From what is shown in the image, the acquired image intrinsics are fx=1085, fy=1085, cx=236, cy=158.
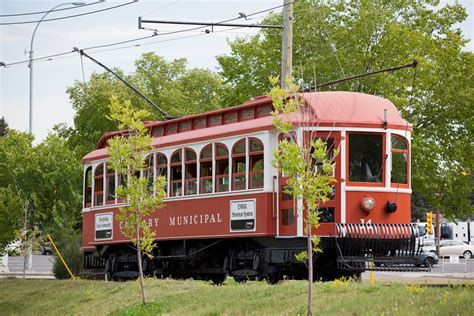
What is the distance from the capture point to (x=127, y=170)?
2112 centimetres

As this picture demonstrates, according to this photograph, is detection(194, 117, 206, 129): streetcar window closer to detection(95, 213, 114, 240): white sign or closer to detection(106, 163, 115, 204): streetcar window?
detection(106, 163, 115, 204): streetcar window

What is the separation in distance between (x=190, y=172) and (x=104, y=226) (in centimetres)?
481

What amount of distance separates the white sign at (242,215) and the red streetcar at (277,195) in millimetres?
21

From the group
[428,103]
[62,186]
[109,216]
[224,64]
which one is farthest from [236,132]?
[62,186]

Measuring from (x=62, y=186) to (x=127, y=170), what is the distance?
2203 cm

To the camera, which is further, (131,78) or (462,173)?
(131,78)

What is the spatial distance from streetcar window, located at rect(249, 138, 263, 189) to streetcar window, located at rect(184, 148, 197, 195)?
2.37 meters

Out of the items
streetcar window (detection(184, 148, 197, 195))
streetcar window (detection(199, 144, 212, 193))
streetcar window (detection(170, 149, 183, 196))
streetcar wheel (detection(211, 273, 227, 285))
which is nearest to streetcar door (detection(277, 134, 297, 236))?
streetcar window (detection(199, 144, 212, 193))

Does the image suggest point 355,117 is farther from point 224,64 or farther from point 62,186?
point 62,186

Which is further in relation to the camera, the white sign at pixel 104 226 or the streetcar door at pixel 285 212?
the white sign at pixel 104 226

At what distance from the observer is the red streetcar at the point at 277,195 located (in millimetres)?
21500

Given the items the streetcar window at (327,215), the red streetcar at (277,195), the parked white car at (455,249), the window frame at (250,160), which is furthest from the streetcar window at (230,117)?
the parked white car at (455,249)

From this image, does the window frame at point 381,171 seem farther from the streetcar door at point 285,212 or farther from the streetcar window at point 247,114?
the streetcar window at point 247,114

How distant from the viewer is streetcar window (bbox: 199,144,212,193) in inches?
949
